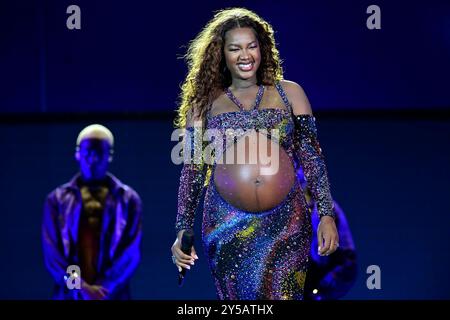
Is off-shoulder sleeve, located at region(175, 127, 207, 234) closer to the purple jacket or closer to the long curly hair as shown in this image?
the long curly hair

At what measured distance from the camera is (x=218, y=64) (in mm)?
3305

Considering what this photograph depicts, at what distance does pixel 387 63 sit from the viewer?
200 inches

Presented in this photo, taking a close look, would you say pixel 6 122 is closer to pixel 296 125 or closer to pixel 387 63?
pixel 387 63

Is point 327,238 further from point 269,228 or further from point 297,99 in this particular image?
point 297,99

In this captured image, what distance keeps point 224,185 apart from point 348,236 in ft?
5.31

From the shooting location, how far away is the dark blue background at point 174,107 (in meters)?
5.09

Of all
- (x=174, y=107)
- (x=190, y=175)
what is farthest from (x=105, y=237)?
(x=190, y=175)

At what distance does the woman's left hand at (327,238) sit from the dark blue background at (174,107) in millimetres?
2089

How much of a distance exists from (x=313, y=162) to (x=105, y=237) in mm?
1809

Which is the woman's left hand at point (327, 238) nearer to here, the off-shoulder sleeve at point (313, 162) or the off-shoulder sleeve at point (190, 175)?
the off-shoulder sleeve at point (313, 162)

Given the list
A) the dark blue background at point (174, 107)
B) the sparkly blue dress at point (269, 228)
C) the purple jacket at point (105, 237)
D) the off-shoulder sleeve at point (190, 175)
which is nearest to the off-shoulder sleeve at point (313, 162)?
the sparkly blue dress at point (269, 228)

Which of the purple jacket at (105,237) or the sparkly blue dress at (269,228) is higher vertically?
the sparkly blue dress at (269,228)

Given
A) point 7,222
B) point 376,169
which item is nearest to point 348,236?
point 376,169
